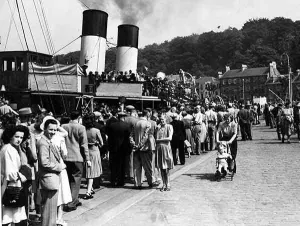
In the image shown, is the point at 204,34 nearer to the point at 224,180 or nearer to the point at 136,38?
the point at 136,38

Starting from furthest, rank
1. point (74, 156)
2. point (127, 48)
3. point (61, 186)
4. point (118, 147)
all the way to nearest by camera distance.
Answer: point (127, 48) < point (118, 147) < point (74, 156) < point (61, 186)

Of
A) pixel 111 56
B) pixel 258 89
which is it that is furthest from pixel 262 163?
pixel 258 89

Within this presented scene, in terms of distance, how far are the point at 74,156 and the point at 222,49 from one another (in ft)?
391

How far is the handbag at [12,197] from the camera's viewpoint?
525cm

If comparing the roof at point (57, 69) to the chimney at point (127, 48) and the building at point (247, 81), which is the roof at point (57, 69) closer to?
the chimney at point (127, 48)

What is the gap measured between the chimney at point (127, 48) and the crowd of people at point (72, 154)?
572 inches

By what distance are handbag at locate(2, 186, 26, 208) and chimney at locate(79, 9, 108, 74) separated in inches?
841

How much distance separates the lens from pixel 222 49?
402ft

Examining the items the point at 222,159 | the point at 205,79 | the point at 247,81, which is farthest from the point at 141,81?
the point at 205,79

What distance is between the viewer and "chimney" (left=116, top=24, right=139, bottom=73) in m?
29.3

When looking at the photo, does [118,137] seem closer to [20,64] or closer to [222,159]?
[222,159]

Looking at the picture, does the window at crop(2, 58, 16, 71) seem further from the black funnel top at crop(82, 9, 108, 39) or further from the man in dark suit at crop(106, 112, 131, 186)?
the man in dark suit at crop(106, 112, 131, 186)

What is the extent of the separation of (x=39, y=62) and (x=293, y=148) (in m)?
12.4

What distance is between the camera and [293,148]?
1620 centimetres
